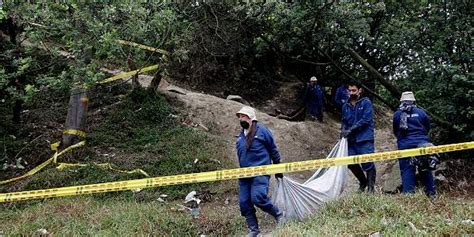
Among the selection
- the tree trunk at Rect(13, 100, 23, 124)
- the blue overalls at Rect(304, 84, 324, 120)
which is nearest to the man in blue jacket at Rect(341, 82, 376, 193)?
the tree trunk at Rect(13, 100, 23, 124)

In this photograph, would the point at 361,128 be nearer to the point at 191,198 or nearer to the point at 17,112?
the point at 191,198

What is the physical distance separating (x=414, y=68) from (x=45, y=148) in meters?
7.66

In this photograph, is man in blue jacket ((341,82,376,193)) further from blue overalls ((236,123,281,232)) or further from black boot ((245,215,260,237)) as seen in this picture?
black boot ((245,215,260,237))

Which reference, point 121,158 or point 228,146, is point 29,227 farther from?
point 228,146

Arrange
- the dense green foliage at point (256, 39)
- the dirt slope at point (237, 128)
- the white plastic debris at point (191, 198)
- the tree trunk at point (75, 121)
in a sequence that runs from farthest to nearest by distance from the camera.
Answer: the dirt slope at point (237, 128)
the tree trunk at point (75, 121)
the white plastic debris at point (191, 198)
the dense green foliage at point (256, 39)

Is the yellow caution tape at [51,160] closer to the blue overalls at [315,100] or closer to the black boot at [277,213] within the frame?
the black boot at [277,213]

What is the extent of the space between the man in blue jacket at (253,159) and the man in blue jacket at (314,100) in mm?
9277

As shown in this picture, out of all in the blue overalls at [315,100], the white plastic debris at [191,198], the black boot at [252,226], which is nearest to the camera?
the black boot at [252,226]

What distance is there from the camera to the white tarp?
539cm

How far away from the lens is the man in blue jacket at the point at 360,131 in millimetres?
6230


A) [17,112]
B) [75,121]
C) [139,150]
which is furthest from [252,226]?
[17,112]

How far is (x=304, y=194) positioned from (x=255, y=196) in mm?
679

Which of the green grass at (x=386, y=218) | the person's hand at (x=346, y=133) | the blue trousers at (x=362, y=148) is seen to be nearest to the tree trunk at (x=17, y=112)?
the person's hand at (x=346, y=133)

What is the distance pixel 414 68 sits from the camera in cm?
903
